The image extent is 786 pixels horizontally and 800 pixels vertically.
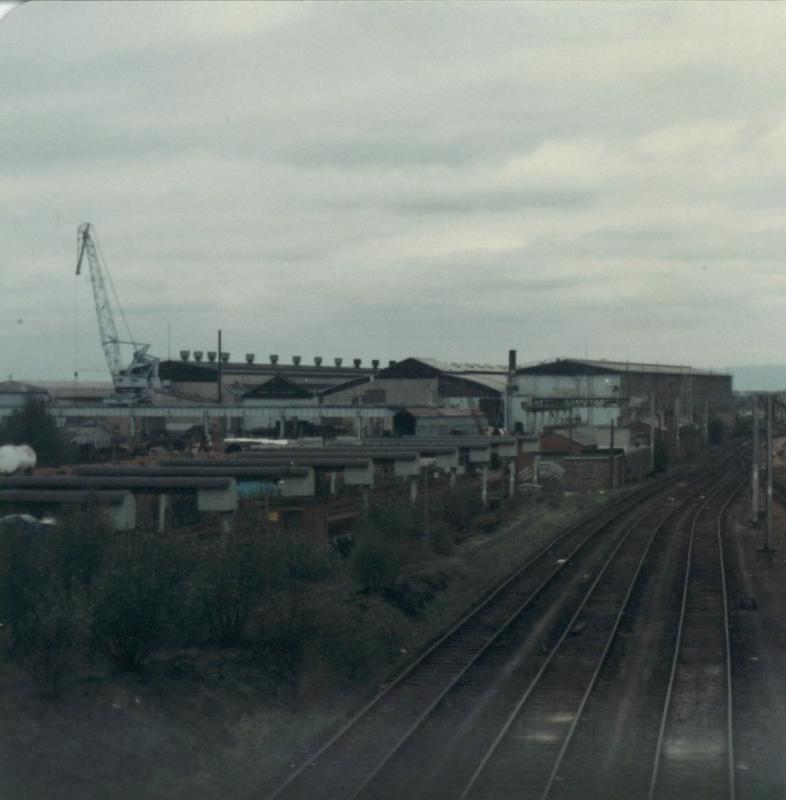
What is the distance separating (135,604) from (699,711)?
3368mm

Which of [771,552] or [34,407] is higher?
[34,407]

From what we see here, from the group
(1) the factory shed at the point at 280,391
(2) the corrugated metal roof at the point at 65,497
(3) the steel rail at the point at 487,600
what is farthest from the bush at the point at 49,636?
(1) the factory shed at the point at 280,391

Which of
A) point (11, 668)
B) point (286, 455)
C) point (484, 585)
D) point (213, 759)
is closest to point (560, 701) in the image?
point (213, 759)

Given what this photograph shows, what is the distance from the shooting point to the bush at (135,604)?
652cm

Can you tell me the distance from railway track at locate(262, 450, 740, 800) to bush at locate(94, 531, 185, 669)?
1.34 metres

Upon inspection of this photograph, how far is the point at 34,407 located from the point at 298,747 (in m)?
16.0

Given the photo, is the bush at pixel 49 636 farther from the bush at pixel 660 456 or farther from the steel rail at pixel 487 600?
the bush at pixel 660 456

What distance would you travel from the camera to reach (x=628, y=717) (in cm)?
637

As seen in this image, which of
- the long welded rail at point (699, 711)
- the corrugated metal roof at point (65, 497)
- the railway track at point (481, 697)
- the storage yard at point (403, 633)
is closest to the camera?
the long welded rail at point (699, 711)

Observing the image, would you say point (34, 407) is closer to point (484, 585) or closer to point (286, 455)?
point (286, 455)

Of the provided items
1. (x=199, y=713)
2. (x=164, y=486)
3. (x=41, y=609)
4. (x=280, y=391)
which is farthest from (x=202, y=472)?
(x=280, y=391)

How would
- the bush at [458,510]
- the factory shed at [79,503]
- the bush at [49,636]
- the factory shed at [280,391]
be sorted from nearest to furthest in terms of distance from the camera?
the bush at [49,636] → the factory shed at [79,503] → the bush at [458,510] → the factory shed at [280,391]

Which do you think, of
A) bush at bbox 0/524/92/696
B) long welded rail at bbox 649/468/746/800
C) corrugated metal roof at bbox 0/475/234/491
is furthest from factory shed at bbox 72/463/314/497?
bush at bbox 0/524/92/696

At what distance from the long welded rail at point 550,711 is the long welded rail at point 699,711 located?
508 millimetres
